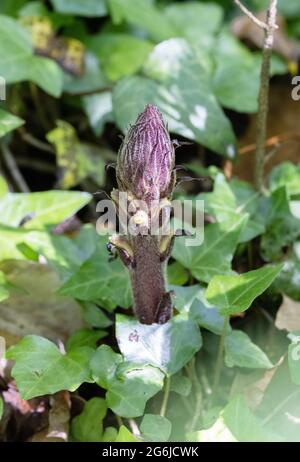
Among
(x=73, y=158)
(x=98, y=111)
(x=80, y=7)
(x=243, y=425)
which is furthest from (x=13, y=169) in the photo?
(x=243, y=425)

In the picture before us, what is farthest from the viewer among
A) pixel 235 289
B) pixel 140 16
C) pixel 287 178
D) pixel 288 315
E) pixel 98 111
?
pixel 140 16

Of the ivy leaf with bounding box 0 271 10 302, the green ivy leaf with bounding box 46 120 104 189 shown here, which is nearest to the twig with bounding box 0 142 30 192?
the green ivy leaf with bounding box 46 120 104 189

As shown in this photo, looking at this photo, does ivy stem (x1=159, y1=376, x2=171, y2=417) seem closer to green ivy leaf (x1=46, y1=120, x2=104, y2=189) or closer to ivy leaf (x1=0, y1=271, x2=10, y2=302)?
ivy leaf (x1=0, y1=271, x2=10, y2=302)

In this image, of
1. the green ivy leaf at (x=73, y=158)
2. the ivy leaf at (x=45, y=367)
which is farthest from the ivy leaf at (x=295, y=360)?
the green ivy leaf at (x=73, y=158)

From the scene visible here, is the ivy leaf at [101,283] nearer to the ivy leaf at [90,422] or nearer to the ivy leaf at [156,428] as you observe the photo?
the ivy leaf at [90,422]

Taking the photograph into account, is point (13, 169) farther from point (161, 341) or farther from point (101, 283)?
point (161, 341)
